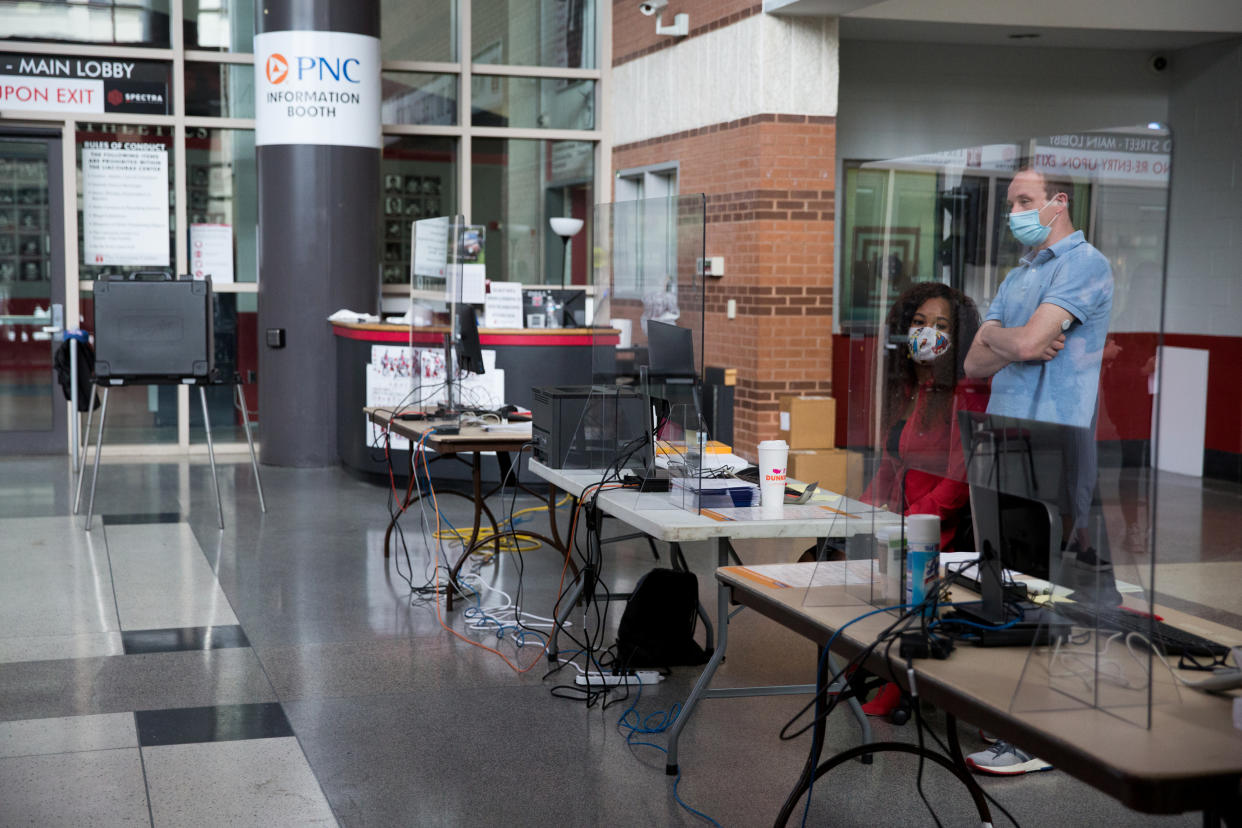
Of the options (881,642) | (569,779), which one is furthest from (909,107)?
(881,642)

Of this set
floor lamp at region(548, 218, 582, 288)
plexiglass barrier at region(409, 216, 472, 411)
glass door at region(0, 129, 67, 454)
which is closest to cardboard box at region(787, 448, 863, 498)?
plexiglass barrier at region(409, 216, 472, 411)

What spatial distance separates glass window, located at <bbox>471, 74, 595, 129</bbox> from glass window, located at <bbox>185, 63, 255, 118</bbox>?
68.3 inches

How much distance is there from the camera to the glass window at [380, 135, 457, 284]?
9.91 meters

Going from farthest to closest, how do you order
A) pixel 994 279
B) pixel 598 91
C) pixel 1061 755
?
pixel 598 91
pixel 994 279
pixel 1061 755

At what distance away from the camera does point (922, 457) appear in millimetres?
2605

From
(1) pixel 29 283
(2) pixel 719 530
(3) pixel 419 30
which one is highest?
(3) pixel 419 30

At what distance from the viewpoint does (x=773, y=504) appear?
365cm

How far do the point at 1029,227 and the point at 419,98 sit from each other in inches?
320

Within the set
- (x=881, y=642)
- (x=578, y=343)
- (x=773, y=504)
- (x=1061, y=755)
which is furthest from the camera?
(x=578, y=343)

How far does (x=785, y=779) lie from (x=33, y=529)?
15.6 ft

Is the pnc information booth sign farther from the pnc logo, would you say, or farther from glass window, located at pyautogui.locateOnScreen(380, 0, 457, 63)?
glass window, located at pyautogui.locateOnScreen(380, 0, 457, 63)

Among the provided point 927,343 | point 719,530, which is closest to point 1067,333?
point 927,343

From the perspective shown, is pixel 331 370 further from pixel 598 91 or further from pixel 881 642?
pixel 881 642

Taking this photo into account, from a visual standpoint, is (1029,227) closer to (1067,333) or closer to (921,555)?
(1067,333)
